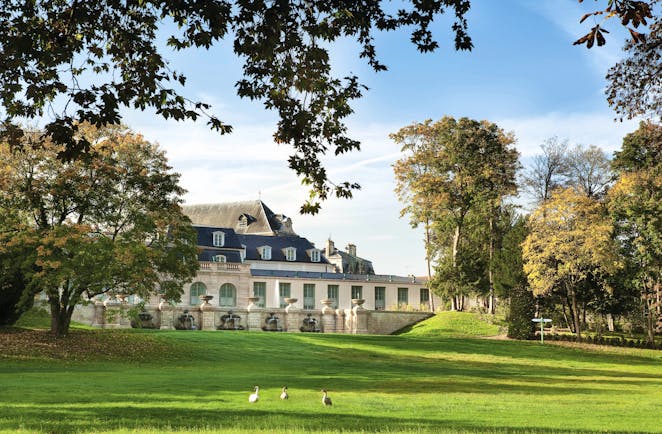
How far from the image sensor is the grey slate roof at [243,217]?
81.0 metres

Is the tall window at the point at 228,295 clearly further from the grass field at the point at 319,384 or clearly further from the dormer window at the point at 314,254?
the grass field at the point at 319,384

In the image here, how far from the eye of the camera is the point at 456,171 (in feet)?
180

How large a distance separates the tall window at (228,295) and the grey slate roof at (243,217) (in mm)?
18257

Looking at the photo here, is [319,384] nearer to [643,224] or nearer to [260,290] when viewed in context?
[643,224]

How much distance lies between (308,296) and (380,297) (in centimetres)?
751

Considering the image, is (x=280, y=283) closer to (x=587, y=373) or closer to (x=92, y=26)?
(x=587, y=373)

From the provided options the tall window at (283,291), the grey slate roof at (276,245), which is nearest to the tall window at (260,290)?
the tall window at (283,291)

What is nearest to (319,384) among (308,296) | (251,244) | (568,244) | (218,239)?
(568,244)

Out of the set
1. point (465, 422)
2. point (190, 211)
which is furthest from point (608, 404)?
point (190, 211)

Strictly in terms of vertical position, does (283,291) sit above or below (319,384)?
above

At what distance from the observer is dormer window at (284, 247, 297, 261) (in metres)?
77.4

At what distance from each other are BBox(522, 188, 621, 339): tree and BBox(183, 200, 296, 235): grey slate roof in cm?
3862

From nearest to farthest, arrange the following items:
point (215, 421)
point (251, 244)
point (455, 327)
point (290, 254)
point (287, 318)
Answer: point (215, 421) < point (455, 327) < point (287, 318) < point (251, 244) < point (290, 254)

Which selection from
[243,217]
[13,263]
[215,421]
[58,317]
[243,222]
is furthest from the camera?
[243,217]
